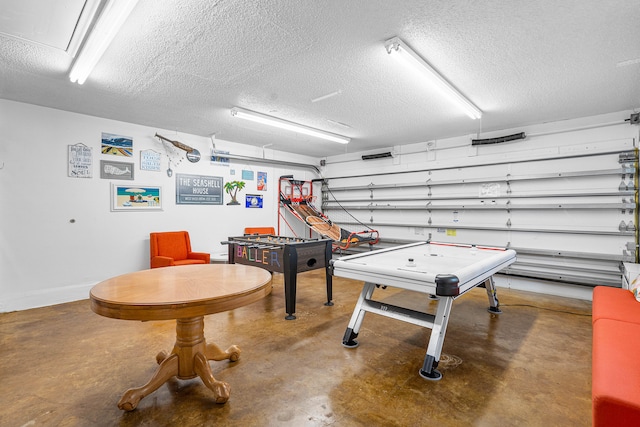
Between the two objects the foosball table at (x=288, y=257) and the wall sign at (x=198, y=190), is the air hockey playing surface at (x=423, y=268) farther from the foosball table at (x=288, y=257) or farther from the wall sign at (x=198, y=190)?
the wall sign at (x=198, y=190)

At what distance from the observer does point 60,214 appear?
14.4 ft

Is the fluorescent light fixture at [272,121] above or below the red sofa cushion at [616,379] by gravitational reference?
above

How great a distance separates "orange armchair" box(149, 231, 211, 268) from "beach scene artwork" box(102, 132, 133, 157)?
4.78 feet

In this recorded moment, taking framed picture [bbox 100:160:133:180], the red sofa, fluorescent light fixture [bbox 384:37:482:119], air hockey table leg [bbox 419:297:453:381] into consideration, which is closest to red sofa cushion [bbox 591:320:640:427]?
the red sofa

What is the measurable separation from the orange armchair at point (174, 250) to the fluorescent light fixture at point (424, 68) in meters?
4.08

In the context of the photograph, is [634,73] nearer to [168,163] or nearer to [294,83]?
[294,83]

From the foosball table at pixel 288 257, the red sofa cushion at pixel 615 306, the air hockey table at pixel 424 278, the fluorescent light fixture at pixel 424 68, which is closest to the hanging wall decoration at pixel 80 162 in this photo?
the foosball table at pixel 288 257

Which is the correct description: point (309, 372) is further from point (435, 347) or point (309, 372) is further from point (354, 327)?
point (435, 347)

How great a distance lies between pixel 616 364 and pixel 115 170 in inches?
240

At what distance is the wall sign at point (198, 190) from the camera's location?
5.64 metres

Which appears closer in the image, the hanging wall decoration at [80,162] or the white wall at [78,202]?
the white wall at [78,202]

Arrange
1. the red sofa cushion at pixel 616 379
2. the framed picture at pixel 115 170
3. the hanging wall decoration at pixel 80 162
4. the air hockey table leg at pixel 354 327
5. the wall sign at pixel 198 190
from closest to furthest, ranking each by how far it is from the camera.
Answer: the red sofa cushion at pixel 616 379 → the air hockey table leg at pixel 354 327 → the hanging wall decoration at pixel 80 162 → the framed picture at pixel 115 170 → the wall sign at pixel 198 190

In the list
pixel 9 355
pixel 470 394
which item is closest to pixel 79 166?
pixel 9 355

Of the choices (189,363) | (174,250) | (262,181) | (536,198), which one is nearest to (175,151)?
(174,250)
